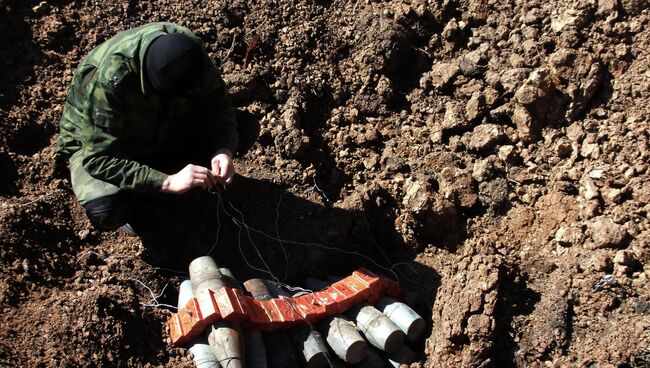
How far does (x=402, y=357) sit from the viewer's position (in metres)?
3.83

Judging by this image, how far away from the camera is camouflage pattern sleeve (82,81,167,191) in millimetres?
3709

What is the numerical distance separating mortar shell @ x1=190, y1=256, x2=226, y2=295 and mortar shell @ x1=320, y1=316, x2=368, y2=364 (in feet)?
2.15

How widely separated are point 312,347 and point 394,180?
1400 mm

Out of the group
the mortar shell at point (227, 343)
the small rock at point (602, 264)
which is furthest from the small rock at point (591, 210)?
the mortar shell at point (227, 343)

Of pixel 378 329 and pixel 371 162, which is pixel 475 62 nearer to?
pixel 371 162

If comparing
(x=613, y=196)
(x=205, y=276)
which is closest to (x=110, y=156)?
(x=205, y=276)

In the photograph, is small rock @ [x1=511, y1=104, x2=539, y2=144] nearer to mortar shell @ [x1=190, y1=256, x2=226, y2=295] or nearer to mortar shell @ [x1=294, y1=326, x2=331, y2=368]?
mortar shell @ [x1=294, y1=326, x2=331, y2=368]

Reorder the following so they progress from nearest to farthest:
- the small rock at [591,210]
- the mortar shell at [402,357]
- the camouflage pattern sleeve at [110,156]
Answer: the camouflage pattern sleeve at [110,156]
the mortar shell at [402,357]
the small rock at [591,210]

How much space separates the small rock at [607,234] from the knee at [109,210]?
109 inches

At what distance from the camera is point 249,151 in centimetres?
478

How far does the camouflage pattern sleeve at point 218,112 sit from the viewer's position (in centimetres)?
409

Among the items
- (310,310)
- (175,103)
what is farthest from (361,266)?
(175,103)

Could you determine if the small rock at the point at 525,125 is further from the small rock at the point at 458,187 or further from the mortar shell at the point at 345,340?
the mortar shell at the point at 345,340

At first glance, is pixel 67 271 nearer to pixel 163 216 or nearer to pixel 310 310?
pixel 163 216
